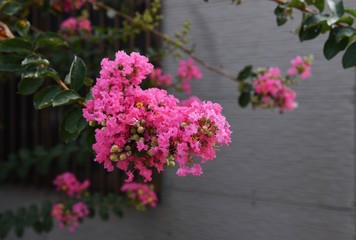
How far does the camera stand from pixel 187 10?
2.48 m

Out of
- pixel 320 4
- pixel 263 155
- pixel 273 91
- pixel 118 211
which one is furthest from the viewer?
pixel 118 211

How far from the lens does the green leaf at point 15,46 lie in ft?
4.17

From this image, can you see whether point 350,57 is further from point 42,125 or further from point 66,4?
point 42,125

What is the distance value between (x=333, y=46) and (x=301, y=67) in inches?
23.8

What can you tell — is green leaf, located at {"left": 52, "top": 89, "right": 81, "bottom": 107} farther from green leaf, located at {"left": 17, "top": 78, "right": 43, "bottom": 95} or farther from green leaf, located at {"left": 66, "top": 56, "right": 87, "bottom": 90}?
green leaf, located at {"left": 17, "top": 78, "right": 43, "bottom": 95}

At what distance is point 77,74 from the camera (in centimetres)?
118

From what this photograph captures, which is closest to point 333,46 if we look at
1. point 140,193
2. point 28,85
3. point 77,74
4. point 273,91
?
point 273,91

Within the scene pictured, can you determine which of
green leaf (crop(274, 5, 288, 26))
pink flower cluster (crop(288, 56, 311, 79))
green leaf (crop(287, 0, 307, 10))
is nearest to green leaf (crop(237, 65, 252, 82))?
pink flower cluster (crop(288, 56, 311, 79))

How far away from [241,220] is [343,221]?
49cm

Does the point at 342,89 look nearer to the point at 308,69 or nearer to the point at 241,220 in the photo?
the point at 308,69

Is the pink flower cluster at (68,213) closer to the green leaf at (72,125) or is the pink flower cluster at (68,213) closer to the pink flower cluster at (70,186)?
the pink flower cluster at (70,186)

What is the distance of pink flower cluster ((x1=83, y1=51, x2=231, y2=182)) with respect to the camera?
913mm

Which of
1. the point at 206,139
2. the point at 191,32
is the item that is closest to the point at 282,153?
the point at 191,32

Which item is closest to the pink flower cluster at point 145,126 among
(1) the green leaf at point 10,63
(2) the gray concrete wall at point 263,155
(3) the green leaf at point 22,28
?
(1) the green leaf at point 10,63
